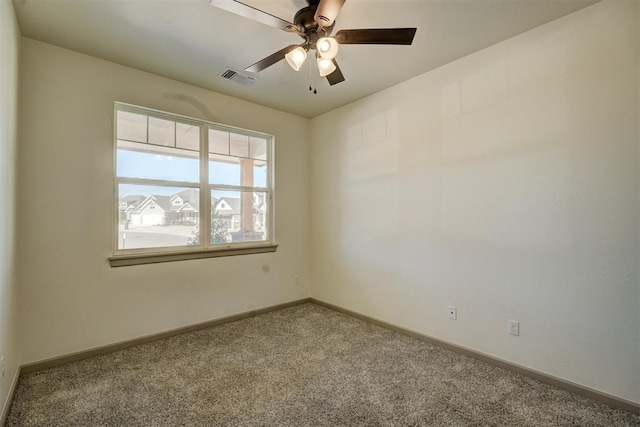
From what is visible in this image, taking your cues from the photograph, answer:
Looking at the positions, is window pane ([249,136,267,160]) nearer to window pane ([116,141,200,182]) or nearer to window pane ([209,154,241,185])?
window pane ([209,154,241,185])

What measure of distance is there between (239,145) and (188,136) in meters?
0.64

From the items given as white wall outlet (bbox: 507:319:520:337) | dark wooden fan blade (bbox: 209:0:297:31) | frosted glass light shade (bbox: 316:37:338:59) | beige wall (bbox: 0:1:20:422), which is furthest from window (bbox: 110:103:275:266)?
white wall outlet (bbox: 507:319:520:337)

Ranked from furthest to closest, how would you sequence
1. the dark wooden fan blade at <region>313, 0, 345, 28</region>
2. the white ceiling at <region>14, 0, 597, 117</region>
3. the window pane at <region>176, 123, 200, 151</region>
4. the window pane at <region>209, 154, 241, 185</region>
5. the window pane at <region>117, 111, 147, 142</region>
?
the window pane at <region>209, 154, 241, 185</region>
the window pane at <region>176, 123, 200, 151</region>
the window pane at <region>117, 111, 147, 142</region>
the white ceiling at <region>14, 0, 597, 117</region>
the dark wooden fan blade at <region>313, 0, 345, 28</region>

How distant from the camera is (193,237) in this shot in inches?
133

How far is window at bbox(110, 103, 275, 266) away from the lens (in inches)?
117

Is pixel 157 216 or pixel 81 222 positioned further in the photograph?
pixel 157 216

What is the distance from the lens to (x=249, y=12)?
1641 millimetres

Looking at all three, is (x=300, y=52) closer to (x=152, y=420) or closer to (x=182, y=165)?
(x=182, y=165)

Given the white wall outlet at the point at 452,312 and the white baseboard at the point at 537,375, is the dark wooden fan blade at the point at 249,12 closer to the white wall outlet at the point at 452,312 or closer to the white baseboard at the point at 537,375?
the white wall outlet at the point at 452,312

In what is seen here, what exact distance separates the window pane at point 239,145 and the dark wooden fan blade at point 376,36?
2259mm

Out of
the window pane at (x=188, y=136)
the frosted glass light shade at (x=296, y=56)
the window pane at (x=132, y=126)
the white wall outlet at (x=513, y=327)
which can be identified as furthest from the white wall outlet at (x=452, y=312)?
the window pane at (x=132, y=126)

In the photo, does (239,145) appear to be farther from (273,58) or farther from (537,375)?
(537,375)

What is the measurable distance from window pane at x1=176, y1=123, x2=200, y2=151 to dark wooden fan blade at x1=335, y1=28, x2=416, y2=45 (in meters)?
2.20

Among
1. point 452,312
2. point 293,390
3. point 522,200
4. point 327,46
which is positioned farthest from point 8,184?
point 522,200
